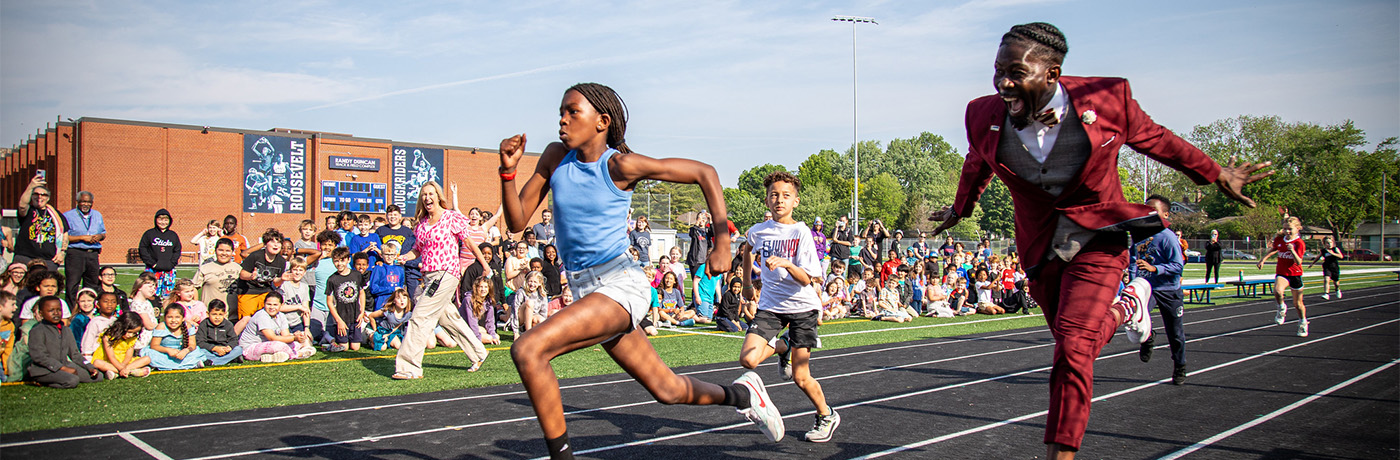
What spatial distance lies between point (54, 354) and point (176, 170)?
1675 inches

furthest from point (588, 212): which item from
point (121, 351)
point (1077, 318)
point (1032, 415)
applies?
point (121, 351)

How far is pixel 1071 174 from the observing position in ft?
12.0

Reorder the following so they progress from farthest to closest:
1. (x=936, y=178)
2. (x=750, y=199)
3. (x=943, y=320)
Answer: (x=936, y=178)
(x=750, y=199)
(x=943, y=320)

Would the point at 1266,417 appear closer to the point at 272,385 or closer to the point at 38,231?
the point at 272,385

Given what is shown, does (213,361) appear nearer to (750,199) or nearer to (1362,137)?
(750,199)

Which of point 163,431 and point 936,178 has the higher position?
point 936,178

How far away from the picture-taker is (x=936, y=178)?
3947 inches

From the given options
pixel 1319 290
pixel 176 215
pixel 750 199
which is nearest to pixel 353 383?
pixel 1319 290

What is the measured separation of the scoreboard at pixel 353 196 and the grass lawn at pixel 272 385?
129 feet

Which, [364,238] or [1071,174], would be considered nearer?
[1071,174]

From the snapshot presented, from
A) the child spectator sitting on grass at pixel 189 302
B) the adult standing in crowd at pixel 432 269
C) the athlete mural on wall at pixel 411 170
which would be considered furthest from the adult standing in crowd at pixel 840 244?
the athlete mural on wall at pixel 411 170

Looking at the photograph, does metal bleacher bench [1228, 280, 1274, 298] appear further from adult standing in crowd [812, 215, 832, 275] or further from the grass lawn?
the grass lawn

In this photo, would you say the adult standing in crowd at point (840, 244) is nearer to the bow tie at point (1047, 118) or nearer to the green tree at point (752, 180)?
the bow tie at point (1047, 118)

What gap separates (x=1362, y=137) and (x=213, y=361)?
318ft
